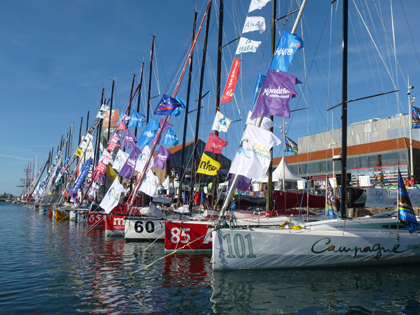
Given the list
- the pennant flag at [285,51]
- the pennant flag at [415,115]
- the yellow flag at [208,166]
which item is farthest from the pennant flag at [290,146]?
Answer: the pennant flag at [285,51]

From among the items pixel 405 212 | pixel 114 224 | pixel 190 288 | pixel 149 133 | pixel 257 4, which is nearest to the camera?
pixel 190 288

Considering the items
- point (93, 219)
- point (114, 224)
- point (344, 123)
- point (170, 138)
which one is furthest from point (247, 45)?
point (93, 219)

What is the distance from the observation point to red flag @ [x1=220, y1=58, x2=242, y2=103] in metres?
17.9

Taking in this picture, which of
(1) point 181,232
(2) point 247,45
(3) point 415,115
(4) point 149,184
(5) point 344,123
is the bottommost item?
(1) point 181,232

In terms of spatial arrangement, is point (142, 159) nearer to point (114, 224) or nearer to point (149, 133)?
point (149, 133)

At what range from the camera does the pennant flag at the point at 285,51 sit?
11.6 meters

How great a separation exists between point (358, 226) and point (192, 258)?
7153 mm

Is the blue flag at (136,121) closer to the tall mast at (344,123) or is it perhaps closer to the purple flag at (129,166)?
the purple flag at (129,166)

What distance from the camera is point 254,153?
431 inches

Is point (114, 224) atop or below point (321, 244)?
below

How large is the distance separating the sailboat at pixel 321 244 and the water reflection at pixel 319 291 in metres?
0.34

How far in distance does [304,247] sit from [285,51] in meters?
7.13

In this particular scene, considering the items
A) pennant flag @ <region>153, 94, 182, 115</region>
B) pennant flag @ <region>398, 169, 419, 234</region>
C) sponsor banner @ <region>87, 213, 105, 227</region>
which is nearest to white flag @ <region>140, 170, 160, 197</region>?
pennant flag @ <region>153, 94, 182, 115</region>

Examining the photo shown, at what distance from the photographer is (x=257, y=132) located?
1107 cm
